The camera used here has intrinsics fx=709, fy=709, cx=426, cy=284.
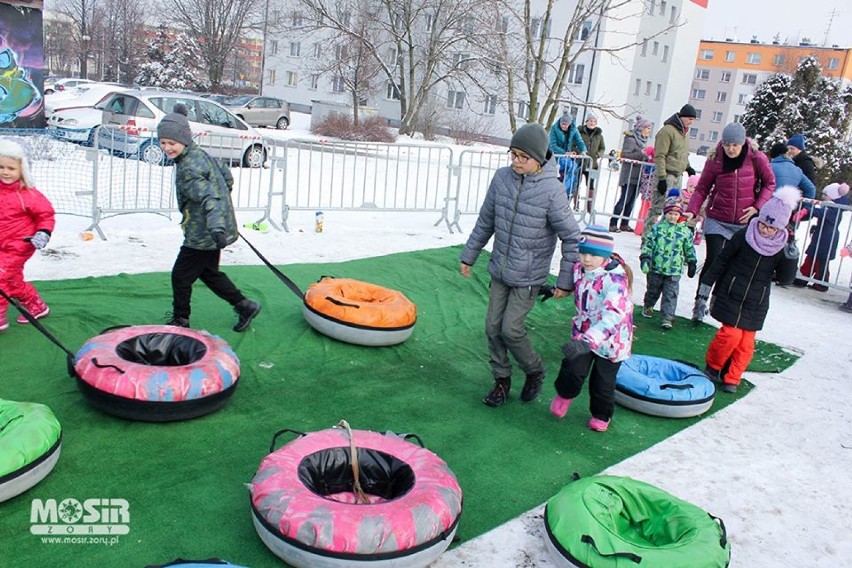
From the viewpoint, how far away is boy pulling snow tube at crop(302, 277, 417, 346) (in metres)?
5.62

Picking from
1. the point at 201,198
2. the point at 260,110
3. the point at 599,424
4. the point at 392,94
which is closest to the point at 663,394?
the point at 599,424

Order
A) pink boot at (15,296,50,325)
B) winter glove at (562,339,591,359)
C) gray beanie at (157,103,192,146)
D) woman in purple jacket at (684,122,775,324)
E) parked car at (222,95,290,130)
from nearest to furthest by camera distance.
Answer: winter glove at (562,339,591,359), gray beanie at (157,103,192,146), pink boot at (15,296,50,325), woman in purple jacket at (684,122,775,324), parked car at (222,95,290,130)

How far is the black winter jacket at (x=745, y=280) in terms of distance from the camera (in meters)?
5.43

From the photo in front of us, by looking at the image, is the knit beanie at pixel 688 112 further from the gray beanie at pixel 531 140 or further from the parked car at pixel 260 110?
the parked car at pixel 260 110

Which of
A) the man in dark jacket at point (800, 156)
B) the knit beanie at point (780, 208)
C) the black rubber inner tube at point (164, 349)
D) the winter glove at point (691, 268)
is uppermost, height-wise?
the man in dark jacket at point (800, 156)

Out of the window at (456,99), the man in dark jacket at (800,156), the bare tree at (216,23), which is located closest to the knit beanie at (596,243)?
the man in dark jacket at (800,156)

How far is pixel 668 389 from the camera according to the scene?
5.08m

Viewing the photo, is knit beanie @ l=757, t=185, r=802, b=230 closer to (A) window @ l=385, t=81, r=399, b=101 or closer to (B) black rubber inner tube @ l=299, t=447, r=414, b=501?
(B) black rubber inner tube @ l=299, t=447, r=414, b=501

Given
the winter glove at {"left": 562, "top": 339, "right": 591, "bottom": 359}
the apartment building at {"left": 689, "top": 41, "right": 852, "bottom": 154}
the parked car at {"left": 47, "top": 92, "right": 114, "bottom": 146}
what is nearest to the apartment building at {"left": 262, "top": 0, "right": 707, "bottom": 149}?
the parked car at {"left": 47, "top": 92, "right": 114, "bottom": 146}

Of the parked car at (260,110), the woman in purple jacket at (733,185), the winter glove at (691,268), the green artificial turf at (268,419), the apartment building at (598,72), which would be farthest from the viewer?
the apartment building at (598,72)

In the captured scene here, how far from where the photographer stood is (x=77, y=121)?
49.5 ft

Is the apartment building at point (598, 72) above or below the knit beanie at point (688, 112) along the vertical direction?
above

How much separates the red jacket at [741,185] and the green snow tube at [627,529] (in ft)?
13.4

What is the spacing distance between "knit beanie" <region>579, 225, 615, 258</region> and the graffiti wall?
14.1 m
